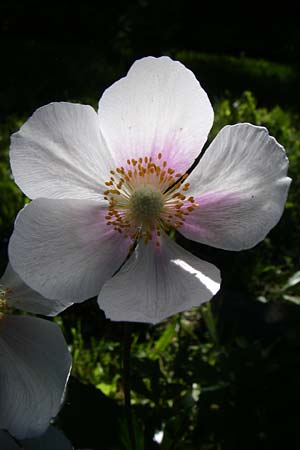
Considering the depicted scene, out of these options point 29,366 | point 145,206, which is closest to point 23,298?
point 29,366

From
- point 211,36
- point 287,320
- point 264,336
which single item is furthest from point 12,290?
point 211,36

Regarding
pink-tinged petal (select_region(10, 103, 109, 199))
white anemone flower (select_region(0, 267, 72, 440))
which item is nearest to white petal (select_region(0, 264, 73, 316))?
white anemone flower (select_region(0, 267, 72, 440))

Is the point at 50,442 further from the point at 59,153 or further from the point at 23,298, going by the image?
the point at 59,153

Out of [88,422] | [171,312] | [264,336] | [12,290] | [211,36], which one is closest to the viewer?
[171,312]

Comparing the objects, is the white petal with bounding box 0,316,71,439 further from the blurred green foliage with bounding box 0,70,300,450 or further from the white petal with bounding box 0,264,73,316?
the blurred green foliage with bounding box 0,70,300,450

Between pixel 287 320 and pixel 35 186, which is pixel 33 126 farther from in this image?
pixel 287 320

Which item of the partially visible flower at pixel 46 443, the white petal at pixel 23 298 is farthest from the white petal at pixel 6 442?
the white petal at pixel 23 298
